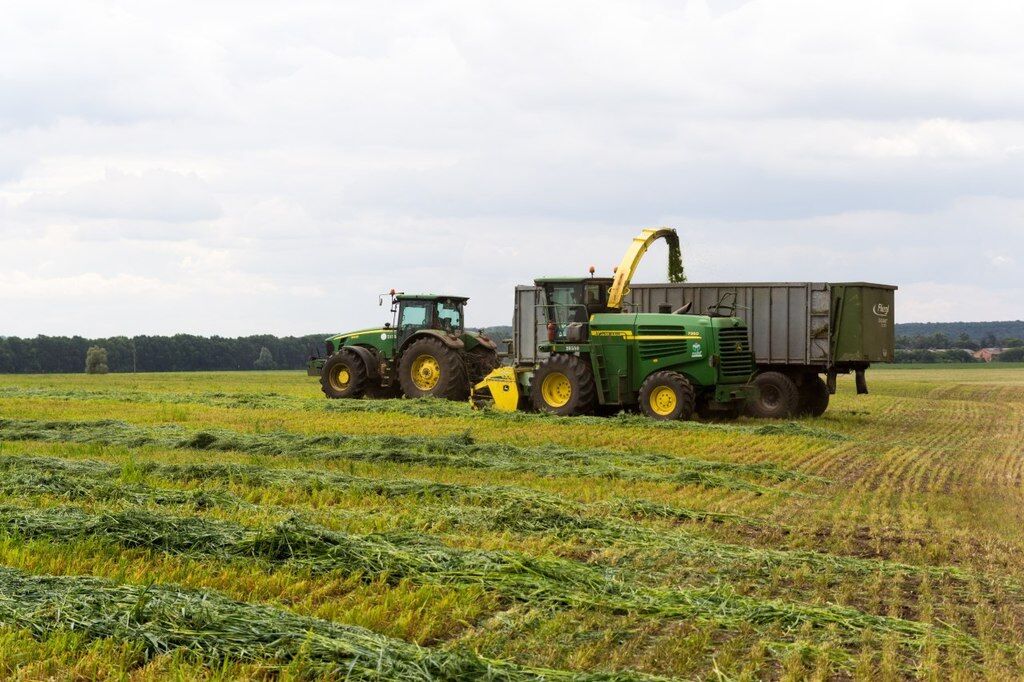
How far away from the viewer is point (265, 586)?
6.55 metres

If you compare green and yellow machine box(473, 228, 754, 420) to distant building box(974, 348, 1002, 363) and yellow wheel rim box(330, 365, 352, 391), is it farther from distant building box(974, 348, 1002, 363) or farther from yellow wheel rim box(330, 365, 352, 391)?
distant building box(974, 348, 1002, 363)

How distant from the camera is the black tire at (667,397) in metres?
18.2

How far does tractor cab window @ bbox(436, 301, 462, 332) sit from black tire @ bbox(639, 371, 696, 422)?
18.0 feet

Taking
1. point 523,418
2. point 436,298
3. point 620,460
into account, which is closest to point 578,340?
point 523,418

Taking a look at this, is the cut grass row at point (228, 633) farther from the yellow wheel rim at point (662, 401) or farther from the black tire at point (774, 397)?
the black tire at point (774, 397)

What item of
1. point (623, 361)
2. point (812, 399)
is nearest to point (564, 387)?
point (623, 361)

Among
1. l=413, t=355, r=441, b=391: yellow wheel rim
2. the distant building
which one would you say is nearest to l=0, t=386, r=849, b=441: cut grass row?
l=413, t=355, r=441, b=391: yellow wheel rim

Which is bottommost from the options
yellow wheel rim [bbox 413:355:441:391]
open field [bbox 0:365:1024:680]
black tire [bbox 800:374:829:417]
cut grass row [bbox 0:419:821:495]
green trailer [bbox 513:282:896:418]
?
open field [bbox 0:365:1024:680]

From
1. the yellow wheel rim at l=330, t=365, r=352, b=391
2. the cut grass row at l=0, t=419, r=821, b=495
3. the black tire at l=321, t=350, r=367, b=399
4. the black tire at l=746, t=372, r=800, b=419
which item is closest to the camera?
the cut grass row at l=0, t=419, r=821, b=495

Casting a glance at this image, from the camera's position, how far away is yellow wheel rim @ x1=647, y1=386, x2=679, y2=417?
18.4 metres

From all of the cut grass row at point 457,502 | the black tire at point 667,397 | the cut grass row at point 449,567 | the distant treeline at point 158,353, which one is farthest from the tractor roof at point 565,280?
the distant treeline at point 158,353

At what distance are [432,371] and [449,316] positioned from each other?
141cm

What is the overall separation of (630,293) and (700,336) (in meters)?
3.36

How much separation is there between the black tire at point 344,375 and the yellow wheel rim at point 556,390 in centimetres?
508
